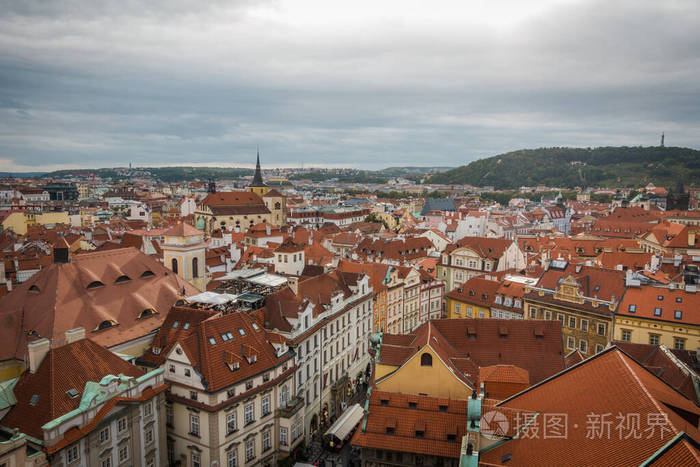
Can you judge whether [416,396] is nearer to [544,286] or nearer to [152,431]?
[152,431]

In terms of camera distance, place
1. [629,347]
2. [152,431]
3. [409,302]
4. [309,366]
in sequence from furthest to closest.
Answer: [409,302] → [309,366] → [629,347] → [152,431]

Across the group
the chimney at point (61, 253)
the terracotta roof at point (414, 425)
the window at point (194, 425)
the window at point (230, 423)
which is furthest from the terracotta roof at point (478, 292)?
the chimney at point (61, 253)

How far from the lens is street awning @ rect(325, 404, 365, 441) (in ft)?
123

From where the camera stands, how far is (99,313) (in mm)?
34500

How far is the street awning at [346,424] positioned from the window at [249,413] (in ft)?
26.3

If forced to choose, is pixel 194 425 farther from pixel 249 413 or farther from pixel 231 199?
pixel 231 199

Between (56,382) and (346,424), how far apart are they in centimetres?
2238

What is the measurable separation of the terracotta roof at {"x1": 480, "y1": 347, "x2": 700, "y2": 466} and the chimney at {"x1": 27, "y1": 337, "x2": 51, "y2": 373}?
25018mm

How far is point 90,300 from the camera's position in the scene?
34.9 metres

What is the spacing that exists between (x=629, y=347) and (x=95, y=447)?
129 ft

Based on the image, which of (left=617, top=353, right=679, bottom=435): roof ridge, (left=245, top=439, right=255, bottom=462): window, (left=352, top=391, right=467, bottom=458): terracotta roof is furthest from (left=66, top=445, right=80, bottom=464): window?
(left=617, top=353, right=679, bottom=435): roof ridge

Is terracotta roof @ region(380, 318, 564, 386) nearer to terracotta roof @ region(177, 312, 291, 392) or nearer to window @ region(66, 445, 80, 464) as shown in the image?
terracotta roof @ region(177, 312, 291, 392)

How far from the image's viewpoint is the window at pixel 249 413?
32250 mm

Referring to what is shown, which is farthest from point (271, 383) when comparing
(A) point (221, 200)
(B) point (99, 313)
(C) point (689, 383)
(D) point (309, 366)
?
(A) point (221, 200)
